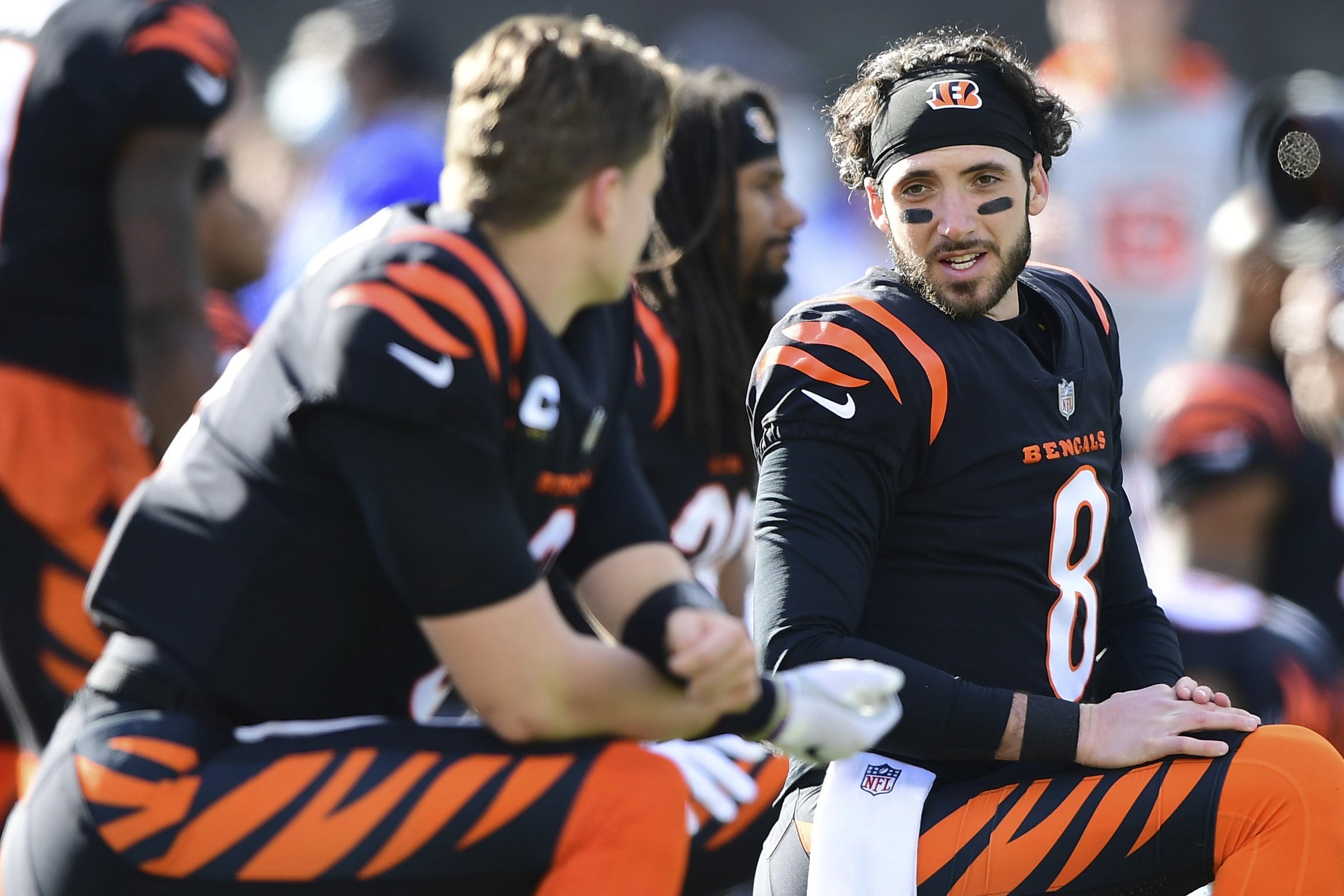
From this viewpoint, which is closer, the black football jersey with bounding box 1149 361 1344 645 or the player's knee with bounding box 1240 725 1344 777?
the player's knee with bounding box 1240 725 1344 777

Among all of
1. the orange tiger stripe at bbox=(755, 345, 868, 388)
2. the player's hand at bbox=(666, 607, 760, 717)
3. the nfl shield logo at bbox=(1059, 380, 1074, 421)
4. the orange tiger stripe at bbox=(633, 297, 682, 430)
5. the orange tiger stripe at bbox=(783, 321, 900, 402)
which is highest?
the orange tiger stripe at bbox=(783, 321, 900, 402)

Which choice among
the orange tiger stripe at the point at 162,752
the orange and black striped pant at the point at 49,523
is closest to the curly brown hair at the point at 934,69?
the orange tiger stripe at the point at 162,752

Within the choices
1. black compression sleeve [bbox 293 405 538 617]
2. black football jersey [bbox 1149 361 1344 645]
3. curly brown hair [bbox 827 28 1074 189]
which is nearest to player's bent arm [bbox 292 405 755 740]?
black compression sleeve [bbox 293 405 538 617]

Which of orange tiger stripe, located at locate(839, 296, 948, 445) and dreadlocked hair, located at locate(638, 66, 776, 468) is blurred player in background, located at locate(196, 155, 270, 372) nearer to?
dreadlocked hair, located at locate(638, 66, 776, 468)

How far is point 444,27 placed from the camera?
10344 mm

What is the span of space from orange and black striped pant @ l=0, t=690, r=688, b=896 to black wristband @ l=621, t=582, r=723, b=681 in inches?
5.3

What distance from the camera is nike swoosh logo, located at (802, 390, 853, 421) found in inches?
100

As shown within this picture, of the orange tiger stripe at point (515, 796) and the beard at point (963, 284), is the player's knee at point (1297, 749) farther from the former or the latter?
the orange tiger stripe at point (515, 796)

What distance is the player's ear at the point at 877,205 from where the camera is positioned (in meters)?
2.85

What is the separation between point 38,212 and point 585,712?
79.8 inches

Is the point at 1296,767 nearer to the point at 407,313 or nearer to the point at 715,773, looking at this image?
the point at 715,773

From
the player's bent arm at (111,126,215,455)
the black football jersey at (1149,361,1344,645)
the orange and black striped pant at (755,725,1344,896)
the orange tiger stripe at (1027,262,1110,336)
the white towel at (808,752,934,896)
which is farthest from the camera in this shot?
the black football jersey at (1149,361,1344,645)

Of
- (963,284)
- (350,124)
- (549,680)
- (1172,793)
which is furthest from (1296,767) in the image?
(350,124)

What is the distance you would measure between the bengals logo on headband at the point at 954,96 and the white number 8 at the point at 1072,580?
59cm
